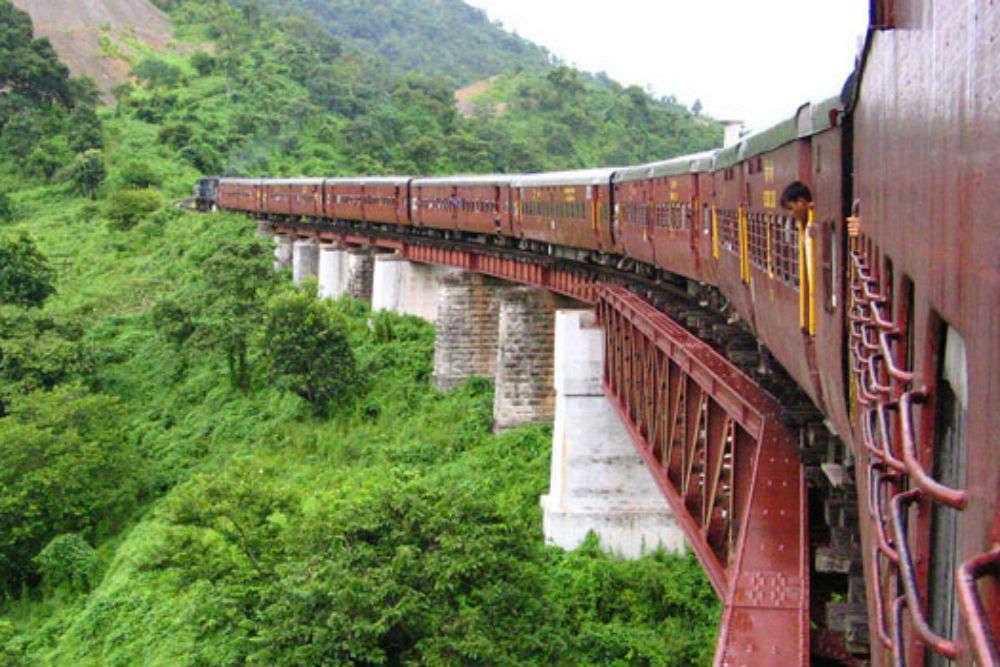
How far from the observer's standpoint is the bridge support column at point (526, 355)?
99.7ft

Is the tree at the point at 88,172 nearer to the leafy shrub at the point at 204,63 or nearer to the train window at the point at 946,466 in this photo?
the leafy shrub at the point at 204,63

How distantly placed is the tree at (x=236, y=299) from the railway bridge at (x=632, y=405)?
3.71 metres

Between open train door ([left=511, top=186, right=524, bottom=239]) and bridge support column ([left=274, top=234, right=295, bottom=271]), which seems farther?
bridge support column ([left=274, top=234, right=295, bottom=271])

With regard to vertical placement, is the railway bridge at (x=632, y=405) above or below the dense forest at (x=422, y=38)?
below

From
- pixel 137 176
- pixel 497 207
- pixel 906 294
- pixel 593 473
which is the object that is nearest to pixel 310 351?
pixel 497 207

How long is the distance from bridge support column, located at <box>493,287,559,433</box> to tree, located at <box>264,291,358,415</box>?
245 inches

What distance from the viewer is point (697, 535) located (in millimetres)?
12992

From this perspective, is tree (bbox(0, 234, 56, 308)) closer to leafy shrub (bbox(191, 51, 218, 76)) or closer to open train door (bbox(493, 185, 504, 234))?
open train door (bbox(493, 185, 504, 234))

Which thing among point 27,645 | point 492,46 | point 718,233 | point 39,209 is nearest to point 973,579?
point 718,233

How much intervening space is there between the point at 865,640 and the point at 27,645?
24003 millimetres

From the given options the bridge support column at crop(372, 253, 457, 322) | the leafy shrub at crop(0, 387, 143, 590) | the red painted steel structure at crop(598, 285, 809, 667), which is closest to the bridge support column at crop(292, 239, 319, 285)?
the bridge support column at crop(372, 253, 457, 322)

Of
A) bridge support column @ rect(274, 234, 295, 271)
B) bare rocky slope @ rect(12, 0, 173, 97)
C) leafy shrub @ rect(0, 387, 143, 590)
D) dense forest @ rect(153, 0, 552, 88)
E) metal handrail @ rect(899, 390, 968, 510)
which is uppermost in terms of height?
dense forest @ rect(153, 0, 552, 88)

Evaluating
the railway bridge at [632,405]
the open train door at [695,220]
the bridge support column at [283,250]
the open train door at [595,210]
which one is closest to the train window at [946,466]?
the railway bridge at [632,405]

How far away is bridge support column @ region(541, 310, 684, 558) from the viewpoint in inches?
946
